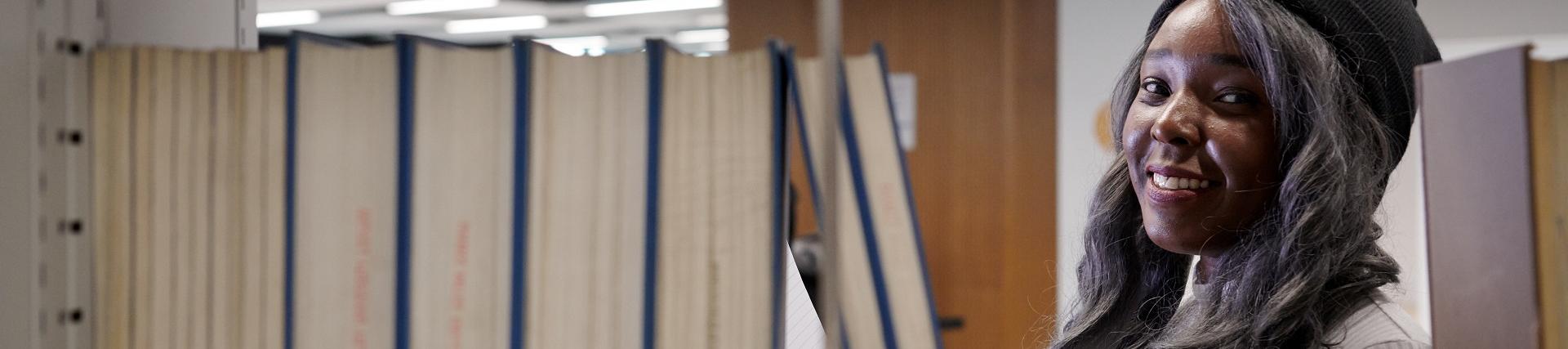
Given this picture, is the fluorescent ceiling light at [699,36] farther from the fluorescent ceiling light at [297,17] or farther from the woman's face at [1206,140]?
the woman's face at [1206,140]

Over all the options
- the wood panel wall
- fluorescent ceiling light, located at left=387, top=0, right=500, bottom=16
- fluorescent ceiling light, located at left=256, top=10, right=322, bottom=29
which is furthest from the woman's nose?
fluorescent ceiling light, located at left=256, top=10, right=322, bottom=29

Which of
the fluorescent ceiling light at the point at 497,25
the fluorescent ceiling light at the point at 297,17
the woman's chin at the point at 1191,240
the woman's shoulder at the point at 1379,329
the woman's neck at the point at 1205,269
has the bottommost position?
the woman's shoulder at the point at 1379,329

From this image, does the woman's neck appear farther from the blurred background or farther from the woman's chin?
the blurred background

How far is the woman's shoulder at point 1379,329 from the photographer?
1.89 feet

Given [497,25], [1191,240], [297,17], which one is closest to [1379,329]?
[1191,240]

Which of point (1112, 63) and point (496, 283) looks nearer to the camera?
point (496, 283)

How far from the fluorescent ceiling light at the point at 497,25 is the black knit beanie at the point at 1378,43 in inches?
154

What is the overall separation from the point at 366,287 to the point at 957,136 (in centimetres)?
240

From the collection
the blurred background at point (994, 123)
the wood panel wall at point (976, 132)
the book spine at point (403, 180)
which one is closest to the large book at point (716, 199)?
the book spine at point (403, 180)

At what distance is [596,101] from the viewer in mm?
650

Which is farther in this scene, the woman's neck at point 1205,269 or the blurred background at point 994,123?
the blurred background at point 994,123

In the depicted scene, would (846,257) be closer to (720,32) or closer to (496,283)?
(496,283)

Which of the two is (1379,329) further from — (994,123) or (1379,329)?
(994,123)

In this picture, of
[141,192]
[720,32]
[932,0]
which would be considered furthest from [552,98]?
[720,32]
